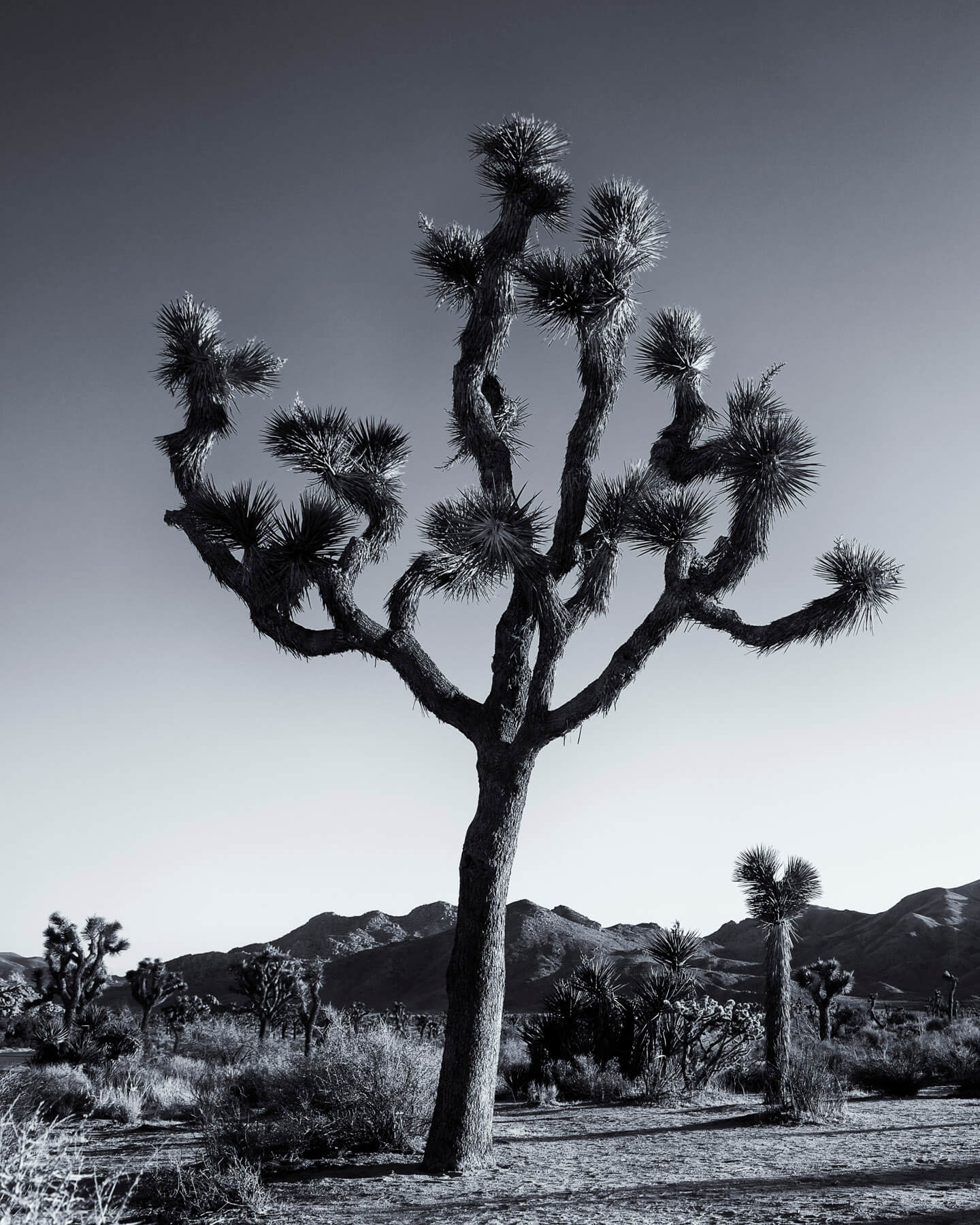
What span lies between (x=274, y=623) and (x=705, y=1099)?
9574 millimetres

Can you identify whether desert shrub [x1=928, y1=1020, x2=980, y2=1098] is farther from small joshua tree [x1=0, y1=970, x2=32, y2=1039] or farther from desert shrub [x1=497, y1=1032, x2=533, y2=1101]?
small joshua tree [x1=0, y1=970, x2=32, y2=1039]

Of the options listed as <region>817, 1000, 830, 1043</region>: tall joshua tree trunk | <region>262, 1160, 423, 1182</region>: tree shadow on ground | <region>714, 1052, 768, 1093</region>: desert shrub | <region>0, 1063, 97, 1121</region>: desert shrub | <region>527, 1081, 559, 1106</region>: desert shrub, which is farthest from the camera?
<region>817, 1000, 830, 1043</region>: tall joshua tree trunk

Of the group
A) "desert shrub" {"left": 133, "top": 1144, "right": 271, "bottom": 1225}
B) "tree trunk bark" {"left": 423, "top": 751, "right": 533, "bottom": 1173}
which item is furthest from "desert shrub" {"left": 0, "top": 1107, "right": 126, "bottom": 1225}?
"tree trunk bark" {"left": 423, "top": 751, "right": 533, "bottom": 1173}

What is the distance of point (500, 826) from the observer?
8031 mm

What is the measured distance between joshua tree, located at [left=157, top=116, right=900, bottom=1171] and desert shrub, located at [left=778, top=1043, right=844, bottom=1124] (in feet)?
14.9

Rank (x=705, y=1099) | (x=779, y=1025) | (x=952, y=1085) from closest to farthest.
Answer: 1. (x=705, y=1099)
2. (x=779, y=1025)
3. (x=952, y=1085)

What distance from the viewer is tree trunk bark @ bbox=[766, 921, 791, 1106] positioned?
1341 cm

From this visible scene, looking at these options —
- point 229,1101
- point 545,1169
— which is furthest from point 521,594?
point 229,1101

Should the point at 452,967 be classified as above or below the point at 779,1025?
above

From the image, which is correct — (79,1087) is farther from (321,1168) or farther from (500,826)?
(500,826)

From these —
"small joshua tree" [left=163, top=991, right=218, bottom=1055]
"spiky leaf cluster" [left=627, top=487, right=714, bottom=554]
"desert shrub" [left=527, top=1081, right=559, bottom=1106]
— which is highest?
"spiky leaf cluster" [left=627, top=487, right=714, bottom=554]

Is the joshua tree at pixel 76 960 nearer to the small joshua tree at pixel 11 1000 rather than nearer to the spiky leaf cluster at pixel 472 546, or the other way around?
the small joshua tree at pixel 11 1000

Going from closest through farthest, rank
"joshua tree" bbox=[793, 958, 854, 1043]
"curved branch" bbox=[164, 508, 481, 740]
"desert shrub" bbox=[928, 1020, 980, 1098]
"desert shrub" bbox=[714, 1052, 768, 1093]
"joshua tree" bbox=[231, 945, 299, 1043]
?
1. "curved branch" bbox=[164, 508, 481, 740]
2. "desert shrub" bbox=[928, 1020, 980, 1098]
3. "desert shrub" bbox=[714, 1052, 768, 1093]
4. "joshua tree" bbox=[793, 958, 854, 1043]
5. "joshua tree" bbox=[231, 945, 299, 1043]

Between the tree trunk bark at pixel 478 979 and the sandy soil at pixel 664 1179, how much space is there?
337 millimetres
